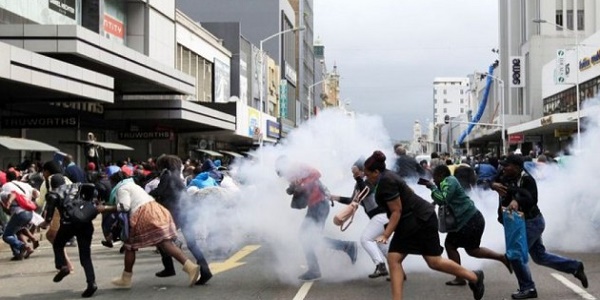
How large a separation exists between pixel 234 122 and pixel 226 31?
43.7ft

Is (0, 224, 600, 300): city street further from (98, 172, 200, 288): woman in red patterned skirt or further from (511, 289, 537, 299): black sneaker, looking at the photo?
(98, 172, 200, 288): woman in red patterned skirt

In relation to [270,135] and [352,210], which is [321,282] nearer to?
[352,210]

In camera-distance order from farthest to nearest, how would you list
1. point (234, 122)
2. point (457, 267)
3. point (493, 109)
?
point (493, 109)
point (234, 122)
point (457, 267)

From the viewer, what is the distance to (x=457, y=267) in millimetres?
6734

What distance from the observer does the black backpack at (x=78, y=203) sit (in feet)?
26.3

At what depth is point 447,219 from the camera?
7.74 metres

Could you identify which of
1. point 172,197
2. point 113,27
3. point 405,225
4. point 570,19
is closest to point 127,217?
point 172,197

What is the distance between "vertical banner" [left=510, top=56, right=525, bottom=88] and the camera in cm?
6391

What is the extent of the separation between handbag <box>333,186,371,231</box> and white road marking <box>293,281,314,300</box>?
0.84 m

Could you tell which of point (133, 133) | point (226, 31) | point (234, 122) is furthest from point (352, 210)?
point (226, 31)

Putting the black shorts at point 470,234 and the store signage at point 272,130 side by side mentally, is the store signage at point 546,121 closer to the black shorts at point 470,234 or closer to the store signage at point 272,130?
the store signage at point 272,130

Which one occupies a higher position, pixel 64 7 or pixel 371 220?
pixel 64 7

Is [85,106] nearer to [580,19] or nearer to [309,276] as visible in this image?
[309,276]

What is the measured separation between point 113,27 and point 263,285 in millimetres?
23896
